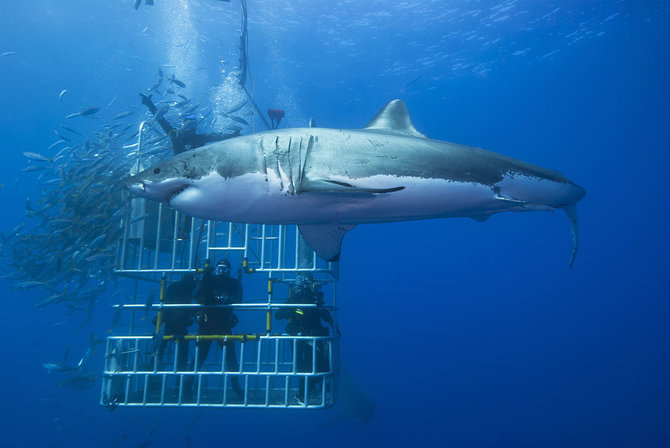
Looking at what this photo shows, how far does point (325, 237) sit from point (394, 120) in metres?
1.47

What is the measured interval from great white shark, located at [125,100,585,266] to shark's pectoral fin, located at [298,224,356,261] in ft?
1.39

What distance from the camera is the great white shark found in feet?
7.72

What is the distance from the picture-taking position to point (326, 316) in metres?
6.75

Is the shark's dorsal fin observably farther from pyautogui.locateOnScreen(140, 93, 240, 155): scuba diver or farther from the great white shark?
pyautogui.locateOnScreen(140, 93, 240, 155): scuba diver

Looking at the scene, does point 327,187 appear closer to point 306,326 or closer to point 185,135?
point 306,326

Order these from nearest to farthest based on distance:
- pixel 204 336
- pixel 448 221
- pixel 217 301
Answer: pixel 204 336 → pixel 217 301 → pixel 448 221

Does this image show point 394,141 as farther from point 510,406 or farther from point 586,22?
point 510,406

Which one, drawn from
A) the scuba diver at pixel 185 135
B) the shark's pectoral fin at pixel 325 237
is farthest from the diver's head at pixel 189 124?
the shark's pectoral fin at pixel 325 237

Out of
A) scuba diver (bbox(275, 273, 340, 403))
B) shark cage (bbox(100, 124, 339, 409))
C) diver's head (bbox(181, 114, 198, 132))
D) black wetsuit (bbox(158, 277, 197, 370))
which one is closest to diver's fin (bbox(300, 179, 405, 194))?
shark cage (bbox(100, 124, 339, 409))

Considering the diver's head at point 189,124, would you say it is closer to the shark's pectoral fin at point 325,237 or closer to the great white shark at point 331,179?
the shark's pectoral fin at point 325,237

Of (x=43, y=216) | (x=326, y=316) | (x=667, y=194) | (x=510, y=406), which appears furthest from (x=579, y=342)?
(x=43, y=216)

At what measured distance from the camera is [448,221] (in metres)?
80.9

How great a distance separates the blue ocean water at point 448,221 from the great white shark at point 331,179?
325 inches

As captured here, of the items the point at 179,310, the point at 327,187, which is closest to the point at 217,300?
the point at 179,310
